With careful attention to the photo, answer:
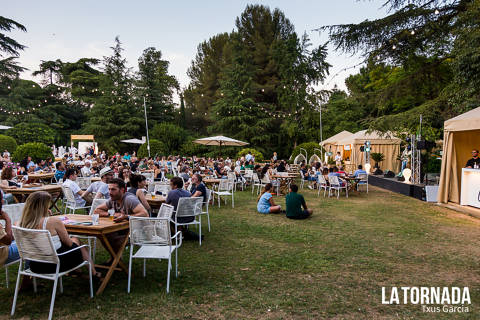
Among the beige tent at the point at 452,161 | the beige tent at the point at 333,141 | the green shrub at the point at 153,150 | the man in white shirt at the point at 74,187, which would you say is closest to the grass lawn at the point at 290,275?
the man in white shirt at the point at 74,187

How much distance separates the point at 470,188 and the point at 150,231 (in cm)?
897

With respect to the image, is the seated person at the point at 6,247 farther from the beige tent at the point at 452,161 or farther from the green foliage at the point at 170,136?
the green foliage at the point at 170,136

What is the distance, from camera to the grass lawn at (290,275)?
10.0 ft

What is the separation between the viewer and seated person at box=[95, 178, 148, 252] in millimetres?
3773

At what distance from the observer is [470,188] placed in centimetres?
838

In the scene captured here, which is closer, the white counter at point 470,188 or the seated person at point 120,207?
the seated person at point 120,207

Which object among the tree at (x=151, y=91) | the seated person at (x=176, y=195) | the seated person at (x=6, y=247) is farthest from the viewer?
the tree at (x=151, y=91)

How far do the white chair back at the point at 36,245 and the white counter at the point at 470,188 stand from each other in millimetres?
9627

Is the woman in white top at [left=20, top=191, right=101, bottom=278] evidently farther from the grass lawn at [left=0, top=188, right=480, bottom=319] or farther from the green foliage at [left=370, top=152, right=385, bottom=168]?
the green foliage at [left=370, top=152, right=385, bottom=168]

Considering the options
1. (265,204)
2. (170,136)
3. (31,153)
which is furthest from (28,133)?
(265,204)

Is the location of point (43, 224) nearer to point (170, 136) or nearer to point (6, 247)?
point (6, 247)

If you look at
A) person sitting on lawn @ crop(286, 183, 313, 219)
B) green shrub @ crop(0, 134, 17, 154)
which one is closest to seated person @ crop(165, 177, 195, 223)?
person sitting on lawn @ crop(286, 183, 313, 219)

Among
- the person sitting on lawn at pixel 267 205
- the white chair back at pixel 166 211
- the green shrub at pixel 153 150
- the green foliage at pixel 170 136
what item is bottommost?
the person sitting on lawn at pixel 267 205

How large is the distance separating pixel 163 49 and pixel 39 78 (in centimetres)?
1727
